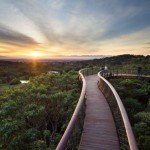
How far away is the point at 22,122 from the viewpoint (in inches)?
572

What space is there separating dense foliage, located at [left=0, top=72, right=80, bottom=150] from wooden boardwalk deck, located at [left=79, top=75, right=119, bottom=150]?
113 inches

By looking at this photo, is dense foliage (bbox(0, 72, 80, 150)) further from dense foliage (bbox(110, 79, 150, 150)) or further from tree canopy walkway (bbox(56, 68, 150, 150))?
dense foliage (bbox(110, 79, 150, 150))

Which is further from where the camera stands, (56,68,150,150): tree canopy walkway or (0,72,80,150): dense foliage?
(0,72,80,150): dense foliage

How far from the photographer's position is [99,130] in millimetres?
9438

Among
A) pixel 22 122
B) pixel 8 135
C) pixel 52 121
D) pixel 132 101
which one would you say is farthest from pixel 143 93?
pixel 8 135

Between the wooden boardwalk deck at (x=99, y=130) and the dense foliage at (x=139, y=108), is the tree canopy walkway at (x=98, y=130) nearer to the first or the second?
the wooden boardwalk deck at (x=99, y=130)

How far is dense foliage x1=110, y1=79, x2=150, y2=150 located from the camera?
11.2 m

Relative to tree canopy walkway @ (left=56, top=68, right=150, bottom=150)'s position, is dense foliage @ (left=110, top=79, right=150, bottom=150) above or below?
below

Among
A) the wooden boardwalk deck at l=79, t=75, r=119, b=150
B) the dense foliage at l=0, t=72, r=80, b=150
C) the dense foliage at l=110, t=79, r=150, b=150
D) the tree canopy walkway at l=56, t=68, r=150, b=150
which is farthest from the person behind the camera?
the dense foliage at l=0, t=72, r=80, b=150

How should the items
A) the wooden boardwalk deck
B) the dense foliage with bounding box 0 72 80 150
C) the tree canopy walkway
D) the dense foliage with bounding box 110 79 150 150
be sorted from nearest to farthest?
1. the tree canopy walkway
2. the wooden boardwalk deck
3. the dense foliage with bounding box 110 79 150 150
4. the dense foliage with bounding box 0 72 80 150

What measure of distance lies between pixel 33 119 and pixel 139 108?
896 centimetres

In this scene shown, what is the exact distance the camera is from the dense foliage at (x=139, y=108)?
11205 mm

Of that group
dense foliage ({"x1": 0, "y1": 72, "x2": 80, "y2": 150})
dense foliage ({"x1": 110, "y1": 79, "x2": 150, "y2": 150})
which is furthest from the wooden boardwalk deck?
dense foliage ({"x1": 0, "y1": 72, "x2": 80, "y2": 150})

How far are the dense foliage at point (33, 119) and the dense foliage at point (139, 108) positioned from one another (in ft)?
14.8
